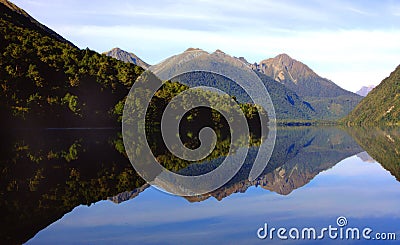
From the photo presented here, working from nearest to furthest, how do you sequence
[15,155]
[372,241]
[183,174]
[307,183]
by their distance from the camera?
[372,241] < [307,183] < [183,174] < [15,155]

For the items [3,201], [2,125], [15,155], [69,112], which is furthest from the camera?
[69,112]

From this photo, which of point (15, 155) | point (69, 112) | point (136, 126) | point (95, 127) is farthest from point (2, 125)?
point (15, 155)

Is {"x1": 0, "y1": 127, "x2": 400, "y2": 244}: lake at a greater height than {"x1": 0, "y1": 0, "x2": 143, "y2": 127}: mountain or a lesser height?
lesser

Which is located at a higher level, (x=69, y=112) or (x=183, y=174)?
(x=69, y=112)

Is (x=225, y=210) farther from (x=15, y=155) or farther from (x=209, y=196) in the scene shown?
(x=15, y=155)

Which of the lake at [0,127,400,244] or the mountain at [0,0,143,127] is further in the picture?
the mountain at [0,0,143,127]

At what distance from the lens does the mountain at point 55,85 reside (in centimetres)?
8944

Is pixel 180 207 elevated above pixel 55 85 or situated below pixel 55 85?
below

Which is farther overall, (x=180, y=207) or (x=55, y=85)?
(x=55, y=85)

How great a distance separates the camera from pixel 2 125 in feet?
269

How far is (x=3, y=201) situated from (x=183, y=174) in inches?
562

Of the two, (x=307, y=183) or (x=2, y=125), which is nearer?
(x=307, y=183)

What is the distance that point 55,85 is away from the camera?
337 feet

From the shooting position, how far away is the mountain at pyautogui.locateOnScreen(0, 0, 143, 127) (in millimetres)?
89438
